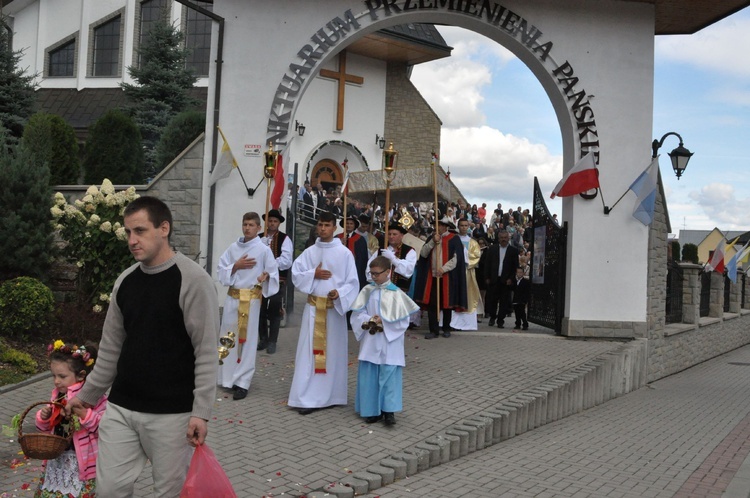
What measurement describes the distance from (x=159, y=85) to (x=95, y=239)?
1471cm

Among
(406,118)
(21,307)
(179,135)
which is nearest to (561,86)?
(179,135)

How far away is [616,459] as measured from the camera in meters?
8.43

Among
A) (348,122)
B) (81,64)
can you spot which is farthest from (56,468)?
(81,64)

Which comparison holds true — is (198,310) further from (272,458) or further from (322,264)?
(322,264)

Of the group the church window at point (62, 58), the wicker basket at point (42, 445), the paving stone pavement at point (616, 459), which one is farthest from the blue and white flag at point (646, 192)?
the church window at point (62, 58)

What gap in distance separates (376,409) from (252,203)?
5.50 metres

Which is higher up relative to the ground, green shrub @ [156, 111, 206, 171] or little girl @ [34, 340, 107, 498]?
green shrub @ [156, 111, 206, 171]

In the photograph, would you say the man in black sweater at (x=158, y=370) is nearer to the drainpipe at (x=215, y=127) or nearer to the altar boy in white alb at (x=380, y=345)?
the altar boy in white alb at (x=380, y=345)

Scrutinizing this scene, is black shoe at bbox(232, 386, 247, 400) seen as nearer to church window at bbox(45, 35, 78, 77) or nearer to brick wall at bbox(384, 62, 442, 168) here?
brick wall at bbox(384, 62, 442, 168)

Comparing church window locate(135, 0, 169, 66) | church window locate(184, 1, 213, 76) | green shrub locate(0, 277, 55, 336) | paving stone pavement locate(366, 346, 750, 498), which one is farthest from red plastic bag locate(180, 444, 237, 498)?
church window locate(135, 0, 169, 66)

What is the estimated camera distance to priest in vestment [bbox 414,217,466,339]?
44.6ft

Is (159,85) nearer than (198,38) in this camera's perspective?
Yes

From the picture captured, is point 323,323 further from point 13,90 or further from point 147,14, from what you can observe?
point 147,14

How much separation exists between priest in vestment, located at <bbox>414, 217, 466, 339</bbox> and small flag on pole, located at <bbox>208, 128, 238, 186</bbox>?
3.55 metres
